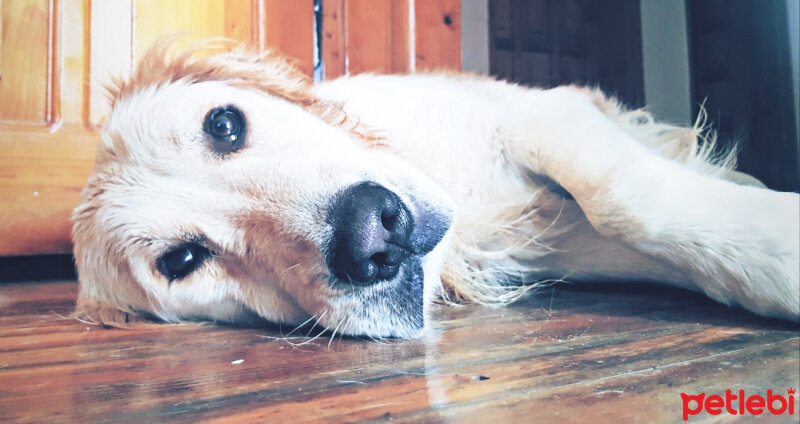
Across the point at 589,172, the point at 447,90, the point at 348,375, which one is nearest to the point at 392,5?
the point at 447,90

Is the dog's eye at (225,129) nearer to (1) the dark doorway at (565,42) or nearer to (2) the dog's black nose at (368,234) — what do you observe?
(2) the dog's black nose at (368,234)

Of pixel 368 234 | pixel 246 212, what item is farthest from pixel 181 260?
pixel 368 234

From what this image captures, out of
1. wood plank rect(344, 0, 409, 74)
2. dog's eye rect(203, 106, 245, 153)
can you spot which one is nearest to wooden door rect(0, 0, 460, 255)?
wood plank rect(344, 0, 409, 74)

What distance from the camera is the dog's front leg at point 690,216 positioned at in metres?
1.01

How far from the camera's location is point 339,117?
5.13 feet

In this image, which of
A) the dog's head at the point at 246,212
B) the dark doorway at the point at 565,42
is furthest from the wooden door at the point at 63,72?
the dark doorway at the point at 565,42

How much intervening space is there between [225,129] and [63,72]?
5.40 feet

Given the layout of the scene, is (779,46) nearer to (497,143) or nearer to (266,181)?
(497,143)

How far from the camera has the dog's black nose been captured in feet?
3.41

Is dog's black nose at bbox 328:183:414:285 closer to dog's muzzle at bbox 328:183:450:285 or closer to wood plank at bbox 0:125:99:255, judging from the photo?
dog's muzzle at bbox 328:183:450:285

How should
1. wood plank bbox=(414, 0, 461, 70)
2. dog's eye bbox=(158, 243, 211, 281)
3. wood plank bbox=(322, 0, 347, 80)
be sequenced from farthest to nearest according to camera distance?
wood plank bbox=(414, 0, 461, 70) < wood plank bbox=(322, 0, 347, 80) < dog's eye bbox=(158, 243, 211, 281)

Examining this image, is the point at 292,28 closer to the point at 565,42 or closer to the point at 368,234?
the point at 368,234

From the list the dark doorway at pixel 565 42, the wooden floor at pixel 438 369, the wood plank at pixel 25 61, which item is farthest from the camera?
the dark doorway at pixel 565 42

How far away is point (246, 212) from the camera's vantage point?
1.23 meters
